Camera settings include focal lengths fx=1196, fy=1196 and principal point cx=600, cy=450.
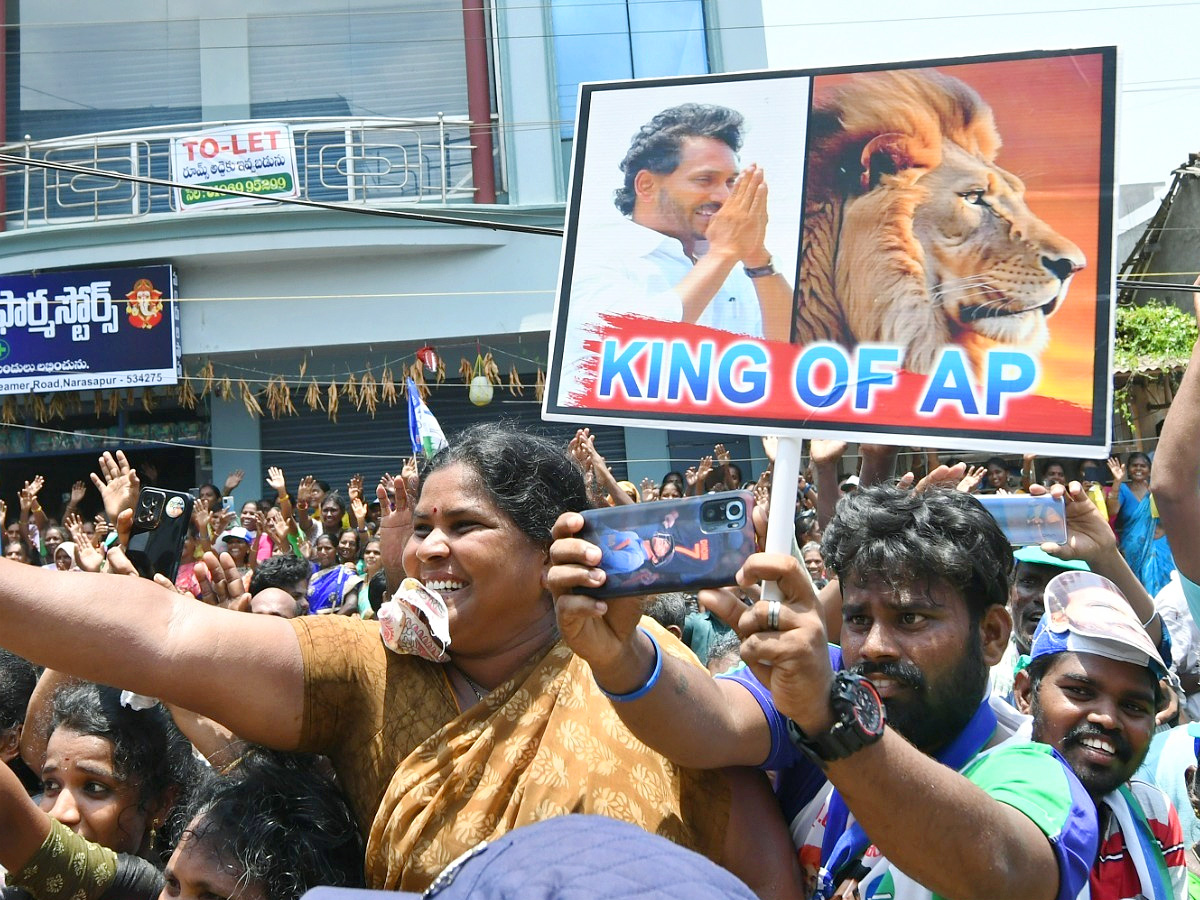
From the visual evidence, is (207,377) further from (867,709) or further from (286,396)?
(867,709)

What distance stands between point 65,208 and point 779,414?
1270 centimetres

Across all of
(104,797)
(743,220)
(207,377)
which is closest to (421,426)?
(104,797)

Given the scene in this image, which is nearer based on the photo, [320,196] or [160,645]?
[160,645]

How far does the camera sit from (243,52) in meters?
12.9

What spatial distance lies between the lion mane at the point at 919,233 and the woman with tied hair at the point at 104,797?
1534mm

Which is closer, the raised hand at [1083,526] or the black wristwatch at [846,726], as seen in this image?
the black wristwatch at [846,726]

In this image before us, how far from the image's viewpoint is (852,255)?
6.22 feet

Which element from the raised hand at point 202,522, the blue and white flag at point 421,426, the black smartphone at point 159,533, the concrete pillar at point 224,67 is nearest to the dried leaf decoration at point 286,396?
the raised hand at point 202,522

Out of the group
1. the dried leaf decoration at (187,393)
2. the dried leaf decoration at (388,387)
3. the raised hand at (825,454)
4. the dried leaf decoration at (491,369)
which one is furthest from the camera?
the dried leaf decoration at (187,393)

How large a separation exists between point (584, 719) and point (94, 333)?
11038mm

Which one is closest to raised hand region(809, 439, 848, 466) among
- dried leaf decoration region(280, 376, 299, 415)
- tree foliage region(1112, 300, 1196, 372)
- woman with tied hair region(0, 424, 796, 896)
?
woman with tied hair region(0, 424, 796, 896)

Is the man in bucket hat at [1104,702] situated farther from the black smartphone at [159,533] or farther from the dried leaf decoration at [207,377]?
the dried leaf decoration at [207,377]

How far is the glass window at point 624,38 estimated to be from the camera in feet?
40.9

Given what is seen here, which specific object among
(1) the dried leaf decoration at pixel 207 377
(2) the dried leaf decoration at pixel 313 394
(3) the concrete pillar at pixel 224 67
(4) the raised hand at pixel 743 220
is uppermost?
(3) the concrete pillar at pixel 224 67
